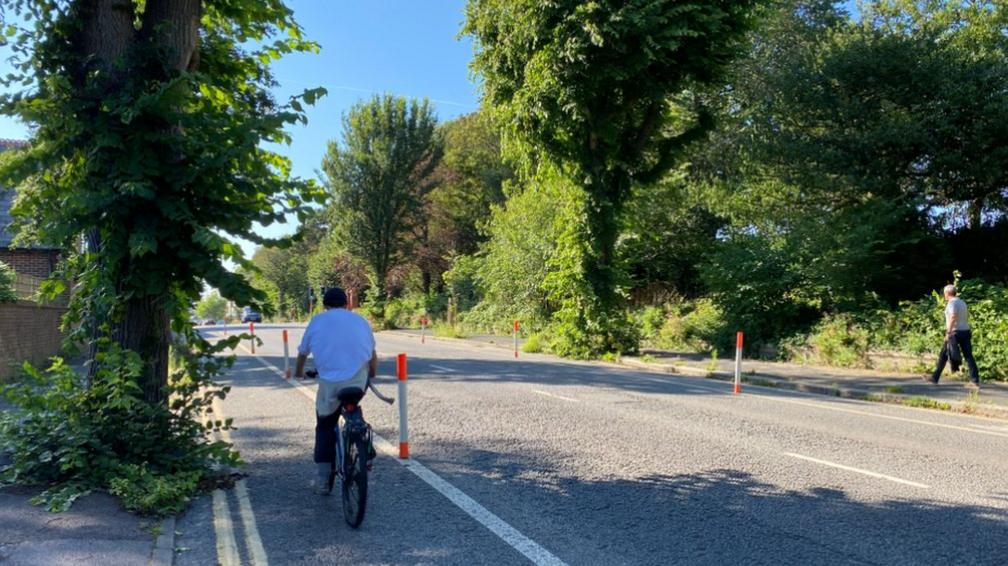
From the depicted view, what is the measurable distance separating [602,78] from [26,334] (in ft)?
47.8

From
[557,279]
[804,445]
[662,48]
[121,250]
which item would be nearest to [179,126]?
[121,250]

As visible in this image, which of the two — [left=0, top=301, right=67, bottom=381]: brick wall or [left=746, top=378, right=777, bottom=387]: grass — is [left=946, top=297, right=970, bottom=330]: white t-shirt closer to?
[left=746, top=378, right=777, bottom=387]: grass

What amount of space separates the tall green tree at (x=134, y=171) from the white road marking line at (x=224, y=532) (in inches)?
43.9

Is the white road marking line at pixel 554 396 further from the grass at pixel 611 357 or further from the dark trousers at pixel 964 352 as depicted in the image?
the grass at pixel 611 357

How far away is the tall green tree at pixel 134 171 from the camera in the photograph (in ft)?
18.4

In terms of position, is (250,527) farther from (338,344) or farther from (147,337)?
(147,337)

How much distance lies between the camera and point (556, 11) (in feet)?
57.2

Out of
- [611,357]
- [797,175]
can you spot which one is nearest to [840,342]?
[611,357]

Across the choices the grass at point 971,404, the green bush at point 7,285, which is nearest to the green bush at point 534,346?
the grass at point 971,404

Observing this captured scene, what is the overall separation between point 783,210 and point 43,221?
70.7 feet

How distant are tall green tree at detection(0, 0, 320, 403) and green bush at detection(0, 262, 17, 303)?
858 cm

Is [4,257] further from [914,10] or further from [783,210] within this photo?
[914,10]

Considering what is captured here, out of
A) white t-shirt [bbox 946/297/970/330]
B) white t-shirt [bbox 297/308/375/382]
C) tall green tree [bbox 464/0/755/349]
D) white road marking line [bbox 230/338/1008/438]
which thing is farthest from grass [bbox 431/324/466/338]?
white t-shirt [bbox 297/308/375/382]

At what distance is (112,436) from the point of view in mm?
5859
